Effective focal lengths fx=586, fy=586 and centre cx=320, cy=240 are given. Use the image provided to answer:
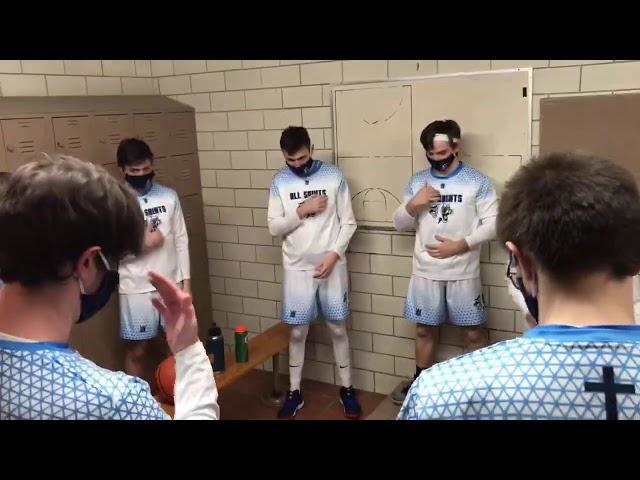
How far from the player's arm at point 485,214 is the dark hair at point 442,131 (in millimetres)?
294

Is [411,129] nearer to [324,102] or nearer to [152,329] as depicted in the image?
[324,102]

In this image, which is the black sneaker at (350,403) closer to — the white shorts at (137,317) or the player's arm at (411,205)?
the player's arm at (411,205)

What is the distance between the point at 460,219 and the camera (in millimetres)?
3246

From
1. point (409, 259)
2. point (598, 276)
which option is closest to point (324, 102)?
point (409, 259)

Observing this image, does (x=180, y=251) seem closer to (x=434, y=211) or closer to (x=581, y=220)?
(x=434, y=211)

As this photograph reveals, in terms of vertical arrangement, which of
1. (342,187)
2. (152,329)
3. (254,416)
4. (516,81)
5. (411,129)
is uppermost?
(516,81)

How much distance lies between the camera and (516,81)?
126 inches

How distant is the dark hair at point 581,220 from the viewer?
3.12ft

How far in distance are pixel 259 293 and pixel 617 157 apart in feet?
8.34

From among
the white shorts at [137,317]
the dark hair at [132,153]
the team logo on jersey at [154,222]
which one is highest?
the dark hair at [132,153]

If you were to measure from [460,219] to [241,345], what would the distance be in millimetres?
1466

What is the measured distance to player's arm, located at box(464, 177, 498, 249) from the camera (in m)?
3.19

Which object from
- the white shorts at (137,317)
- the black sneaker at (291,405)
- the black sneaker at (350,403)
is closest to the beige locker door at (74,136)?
the white shorts at (137,317)

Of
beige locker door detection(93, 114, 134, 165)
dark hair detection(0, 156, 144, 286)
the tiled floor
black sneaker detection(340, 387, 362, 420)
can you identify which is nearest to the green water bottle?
the tiled floor
